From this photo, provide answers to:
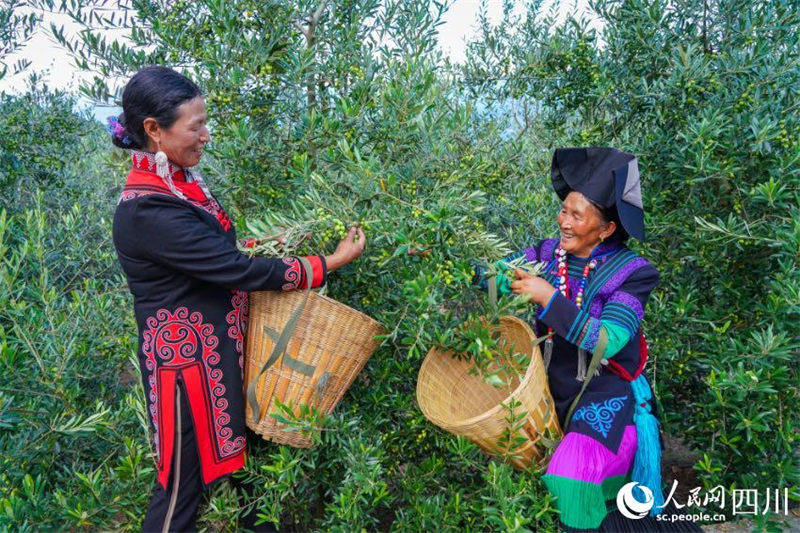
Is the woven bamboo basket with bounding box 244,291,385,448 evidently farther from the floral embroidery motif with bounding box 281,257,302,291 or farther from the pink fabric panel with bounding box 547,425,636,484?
the pink fabric panel with bounding box 547,425,636,484

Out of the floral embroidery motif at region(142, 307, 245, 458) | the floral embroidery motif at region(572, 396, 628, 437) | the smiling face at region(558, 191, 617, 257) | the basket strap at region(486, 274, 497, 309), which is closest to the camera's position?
the floral embroidery motif at region(142, 307, 245, 458)

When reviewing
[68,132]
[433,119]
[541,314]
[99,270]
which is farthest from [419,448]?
[68,132]

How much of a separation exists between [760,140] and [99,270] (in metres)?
4.24

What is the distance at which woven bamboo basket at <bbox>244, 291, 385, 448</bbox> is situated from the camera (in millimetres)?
2277

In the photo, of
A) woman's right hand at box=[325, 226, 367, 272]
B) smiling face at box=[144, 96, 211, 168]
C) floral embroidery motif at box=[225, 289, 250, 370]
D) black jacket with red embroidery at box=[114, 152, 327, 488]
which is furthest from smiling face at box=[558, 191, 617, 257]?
smiling face at box=[144, 96, 211, 168]

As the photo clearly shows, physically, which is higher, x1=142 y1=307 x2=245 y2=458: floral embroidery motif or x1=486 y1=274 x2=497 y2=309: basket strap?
x1=486 y1=274 x2=497 y2=309: basket strap

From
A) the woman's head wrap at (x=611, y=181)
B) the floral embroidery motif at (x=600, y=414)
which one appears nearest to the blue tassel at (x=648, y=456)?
the floral embroidery motif at (x=600, y=414)

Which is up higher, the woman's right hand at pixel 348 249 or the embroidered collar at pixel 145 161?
the embroidered collar at pixel 145 161

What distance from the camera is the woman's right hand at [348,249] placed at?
7.80 ft

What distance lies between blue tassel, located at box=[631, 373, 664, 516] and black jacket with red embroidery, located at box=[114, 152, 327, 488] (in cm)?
153

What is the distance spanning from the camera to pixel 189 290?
2.33 meters

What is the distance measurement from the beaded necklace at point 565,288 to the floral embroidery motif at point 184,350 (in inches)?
55.2

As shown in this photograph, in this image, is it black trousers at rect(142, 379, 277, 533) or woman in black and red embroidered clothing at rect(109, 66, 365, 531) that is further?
black trousers at rect(142, 379, 277, 533)

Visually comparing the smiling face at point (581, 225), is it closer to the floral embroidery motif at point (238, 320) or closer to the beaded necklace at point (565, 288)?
the beaded necklace at point (565, 288)
